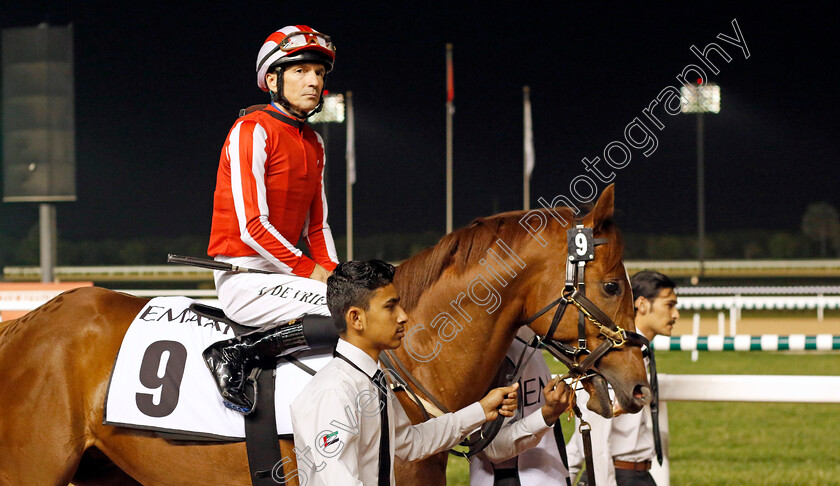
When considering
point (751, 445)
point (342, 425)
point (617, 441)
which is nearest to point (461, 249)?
point (342, 425)

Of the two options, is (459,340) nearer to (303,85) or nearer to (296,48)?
(303,85)

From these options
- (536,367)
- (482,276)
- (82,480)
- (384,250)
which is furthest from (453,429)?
(384,250)

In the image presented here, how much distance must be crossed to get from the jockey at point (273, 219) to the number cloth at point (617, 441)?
1337mm

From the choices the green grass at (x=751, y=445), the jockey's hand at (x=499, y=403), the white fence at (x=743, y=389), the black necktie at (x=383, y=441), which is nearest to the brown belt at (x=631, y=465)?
the white fence at (x=743, y=389)

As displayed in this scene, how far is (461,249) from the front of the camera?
2576 mm

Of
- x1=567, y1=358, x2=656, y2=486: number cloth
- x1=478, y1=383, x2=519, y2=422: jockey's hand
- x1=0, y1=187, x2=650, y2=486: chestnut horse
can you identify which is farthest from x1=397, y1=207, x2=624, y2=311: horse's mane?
x1=567, y1=358, x2=656, y2=486: number cloth

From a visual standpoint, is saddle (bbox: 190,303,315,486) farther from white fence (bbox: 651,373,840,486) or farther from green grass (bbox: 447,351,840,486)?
green grass (bbox: 447,351,840,486)

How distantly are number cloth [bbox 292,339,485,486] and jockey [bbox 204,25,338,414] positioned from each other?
0.44 meters

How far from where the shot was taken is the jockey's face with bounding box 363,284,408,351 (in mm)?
1925

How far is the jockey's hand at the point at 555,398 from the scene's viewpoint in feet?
7.74

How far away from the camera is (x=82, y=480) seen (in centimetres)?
290

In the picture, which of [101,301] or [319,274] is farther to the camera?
[101,301]

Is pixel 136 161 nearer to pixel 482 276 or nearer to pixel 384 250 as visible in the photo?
pixel 384 250

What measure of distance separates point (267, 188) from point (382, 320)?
0.87m
